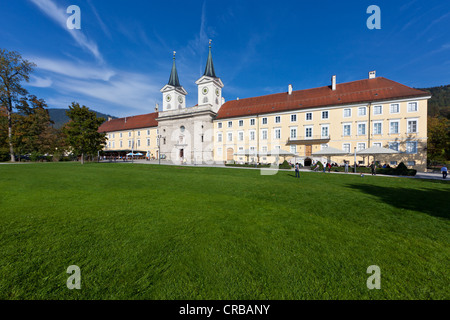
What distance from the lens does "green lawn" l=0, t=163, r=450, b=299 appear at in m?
2.44

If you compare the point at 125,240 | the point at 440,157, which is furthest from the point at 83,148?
the point at 440,157

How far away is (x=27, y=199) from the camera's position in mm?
6738

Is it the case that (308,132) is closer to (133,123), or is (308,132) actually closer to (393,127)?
(393,127)

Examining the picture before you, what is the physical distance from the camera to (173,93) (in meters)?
46.7

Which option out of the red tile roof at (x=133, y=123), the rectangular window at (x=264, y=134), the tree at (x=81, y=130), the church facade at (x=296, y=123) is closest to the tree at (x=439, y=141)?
the church facade at (x=296, y=123)

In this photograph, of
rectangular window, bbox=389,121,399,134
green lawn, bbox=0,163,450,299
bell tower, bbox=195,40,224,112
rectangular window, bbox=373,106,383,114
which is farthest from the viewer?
bell tower, bbox=195,40,224,112

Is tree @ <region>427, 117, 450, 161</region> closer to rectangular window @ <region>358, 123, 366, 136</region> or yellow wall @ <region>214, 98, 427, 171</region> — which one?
yellow wall @ <region>214, 98, 427, 171</region>

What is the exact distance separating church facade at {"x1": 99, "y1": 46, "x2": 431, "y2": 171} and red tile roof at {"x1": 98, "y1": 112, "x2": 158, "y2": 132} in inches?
140

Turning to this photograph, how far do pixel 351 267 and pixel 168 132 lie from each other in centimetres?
4608

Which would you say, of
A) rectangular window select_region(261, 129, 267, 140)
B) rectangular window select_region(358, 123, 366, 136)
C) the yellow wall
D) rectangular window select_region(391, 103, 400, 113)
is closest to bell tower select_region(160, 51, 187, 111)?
the yellow wall

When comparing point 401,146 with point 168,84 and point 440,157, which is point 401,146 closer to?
point 440,157

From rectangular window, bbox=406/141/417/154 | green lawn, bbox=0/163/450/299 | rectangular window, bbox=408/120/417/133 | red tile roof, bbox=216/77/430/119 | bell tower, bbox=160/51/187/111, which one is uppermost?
bell tower, bbox=160/51/187/111

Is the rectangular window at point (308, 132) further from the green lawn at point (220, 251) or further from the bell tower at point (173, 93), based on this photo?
the bell tower at point (173, 93)

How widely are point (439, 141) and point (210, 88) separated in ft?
146
